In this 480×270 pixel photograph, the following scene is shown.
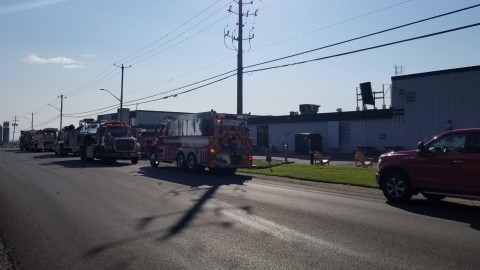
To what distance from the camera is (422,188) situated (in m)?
11.5

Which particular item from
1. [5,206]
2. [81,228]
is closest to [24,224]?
[81,228]

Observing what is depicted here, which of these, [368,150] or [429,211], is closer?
[429,211]

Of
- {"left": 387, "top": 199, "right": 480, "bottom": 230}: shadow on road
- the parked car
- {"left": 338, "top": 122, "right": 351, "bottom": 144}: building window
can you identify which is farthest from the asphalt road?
{"left": 338, "top": 122, "right": 351, "bottom": 144}: building window

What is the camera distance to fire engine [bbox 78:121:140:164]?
29016 mm

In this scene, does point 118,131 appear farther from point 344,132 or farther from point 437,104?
point 437,104

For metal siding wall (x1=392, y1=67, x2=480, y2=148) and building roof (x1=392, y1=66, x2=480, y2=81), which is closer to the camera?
building roof (x1=392, y1=66, x2=480, y2=81)

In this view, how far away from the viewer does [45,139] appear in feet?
184

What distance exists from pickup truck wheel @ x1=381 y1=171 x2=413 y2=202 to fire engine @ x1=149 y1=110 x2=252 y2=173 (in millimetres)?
9888

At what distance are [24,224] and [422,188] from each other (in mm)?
9059

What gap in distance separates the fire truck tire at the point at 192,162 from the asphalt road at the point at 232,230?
320 inches

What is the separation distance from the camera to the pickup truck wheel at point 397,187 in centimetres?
1180

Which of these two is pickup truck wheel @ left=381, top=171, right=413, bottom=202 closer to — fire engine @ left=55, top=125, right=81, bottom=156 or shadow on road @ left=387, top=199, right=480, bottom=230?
shadow on road @ left=387, top=199, right=480, bottom=230

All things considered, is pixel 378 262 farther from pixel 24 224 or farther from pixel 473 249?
pixel 24 224

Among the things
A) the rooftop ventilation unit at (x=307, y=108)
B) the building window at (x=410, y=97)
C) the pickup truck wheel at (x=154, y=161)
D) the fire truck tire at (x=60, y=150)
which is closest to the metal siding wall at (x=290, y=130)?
the rooftop ventilation unit at (x=307, y=108)
